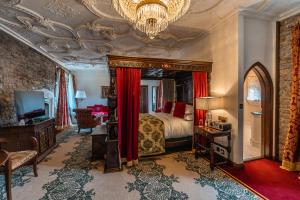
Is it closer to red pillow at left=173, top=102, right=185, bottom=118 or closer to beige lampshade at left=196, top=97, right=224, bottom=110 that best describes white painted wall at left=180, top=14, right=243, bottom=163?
beige lampshade at left=196, top=97, right=224, bottom=110

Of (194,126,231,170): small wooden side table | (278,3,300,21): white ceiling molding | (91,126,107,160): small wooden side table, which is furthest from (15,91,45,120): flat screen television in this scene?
(278,3,300,21): white ceiling molding

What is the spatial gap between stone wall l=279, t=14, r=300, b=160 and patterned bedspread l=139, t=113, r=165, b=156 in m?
2.43

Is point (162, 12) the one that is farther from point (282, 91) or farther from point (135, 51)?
point (135, 51)

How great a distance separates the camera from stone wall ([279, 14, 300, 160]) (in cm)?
321

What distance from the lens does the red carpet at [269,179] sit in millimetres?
2332

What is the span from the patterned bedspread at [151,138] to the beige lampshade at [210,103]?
39.0 inches

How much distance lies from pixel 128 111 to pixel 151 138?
2.77 feet

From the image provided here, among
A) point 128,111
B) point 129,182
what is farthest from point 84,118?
point 129,182

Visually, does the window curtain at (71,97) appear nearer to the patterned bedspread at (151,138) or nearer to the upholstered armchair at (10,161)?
the upholstered armchair at (10,161)

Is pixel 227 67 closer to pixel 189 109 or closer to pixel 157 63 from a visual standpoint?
pixel 189 109

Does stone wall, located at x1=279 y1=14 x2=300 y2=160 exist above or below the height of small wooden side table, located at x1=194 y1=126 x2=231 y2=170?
above

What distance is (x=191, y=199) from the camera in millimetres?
2229

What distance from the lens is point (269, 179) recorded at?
2707mm

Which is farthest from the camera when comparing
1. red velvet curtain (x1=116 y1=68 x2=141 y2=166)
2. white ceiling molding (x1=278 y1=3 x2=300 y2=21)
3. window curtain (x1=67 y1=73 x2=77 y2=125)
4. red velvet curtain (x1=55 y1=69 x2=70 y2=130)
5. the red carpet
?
window curtain (x1=67 y1=73 x2=77 y2=125)
